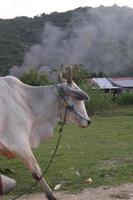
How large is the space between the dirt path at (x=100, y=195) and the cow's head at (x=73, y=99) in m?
1.23

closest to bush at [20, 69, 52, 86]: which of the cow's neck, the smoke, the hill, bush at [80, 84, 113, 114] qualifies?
bush at [80, 84, 113, 114]

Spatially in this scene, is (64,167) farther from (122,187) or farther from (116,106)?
(116,106)

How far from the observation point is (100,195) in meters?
6.97

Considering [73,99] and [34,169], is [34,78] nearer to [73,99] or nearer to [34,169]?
[73,99]

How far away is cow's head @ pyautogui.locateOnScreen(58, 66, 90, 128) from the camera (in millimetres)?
6051

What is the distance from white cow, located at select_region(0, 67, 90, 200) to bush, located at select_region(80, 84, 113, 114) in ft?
66.5

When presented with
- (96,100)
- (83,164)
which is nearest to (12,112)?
(83,164)

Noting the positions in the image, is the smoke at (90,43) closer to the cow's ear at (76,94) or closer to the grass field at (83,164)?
the grass field at (83,164)

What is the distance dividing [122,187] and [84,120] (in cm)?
175

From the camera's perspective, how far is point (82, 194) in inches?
278

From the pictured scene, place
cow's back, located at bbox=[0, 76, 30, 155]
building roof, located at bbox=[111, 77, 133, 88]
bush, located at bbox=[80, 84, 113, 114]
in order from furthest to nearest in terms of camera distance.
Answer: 1. building roof, located at bbox=[111, 77, 133, 88]
2. bush, located at bbox=[80, 84, 113, 114]
3. cow's back, located at bbox=[0, 76, 30, 155]

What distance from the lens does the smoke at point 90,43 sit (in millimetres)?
57469

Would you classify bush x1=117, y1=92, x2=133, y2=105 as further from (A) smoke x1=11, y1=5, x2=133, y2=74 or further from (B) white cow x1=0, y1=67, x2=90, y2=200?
(B) white cow x1=0, y1=67, x2=90, y2=200

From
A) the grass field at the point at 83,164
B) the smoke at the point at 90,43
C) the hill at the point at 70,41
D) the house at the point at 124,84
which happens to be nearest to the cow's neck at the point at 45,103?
the grass field at the point at 83,164
